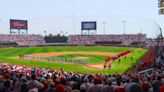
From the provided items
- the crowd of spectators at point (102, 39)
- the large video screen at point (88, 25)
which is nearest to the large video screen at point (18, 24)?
the crowd of spectators at point (102, 39)

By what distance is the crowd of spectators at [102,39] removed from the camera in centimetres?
13350

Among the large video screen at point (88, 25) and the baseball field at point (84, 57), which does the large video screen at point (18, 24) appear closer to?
the large video screen at point (88, 25)

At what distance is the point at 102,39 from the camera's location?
5408 inches

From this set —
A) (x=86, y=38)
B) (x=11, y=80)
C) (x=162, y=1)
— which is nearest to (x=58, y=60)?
(x=162, y=1)

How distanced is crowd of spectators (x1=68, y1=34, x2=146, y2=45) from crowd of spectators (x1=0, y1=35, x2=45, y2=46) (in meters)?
13.1

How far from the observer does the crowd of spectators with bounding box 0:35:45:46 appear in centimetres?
13150

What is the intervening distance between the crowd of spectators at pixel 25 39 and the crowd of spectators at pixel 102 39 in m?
13.1

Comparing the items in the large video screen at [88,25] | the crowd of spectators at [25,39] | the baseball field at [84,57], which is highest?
the large video screen at [88,25]

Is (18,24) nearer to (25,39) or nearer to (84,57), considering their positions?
(25,39)

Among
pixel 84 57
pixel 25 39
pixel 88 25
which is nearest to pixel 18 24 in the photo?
pixel 25 39

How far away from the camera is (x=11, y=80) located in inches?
525

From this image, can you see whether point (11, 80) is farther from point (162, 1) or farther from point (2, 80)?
point (162, 1)

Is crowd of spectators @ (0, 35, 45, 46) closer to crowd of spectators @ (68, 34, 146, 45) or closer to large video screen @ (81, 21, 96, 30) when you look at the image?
crowd of spectators @ (68, 34, 146, 45)

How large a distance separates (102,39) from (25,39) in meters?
32.4
